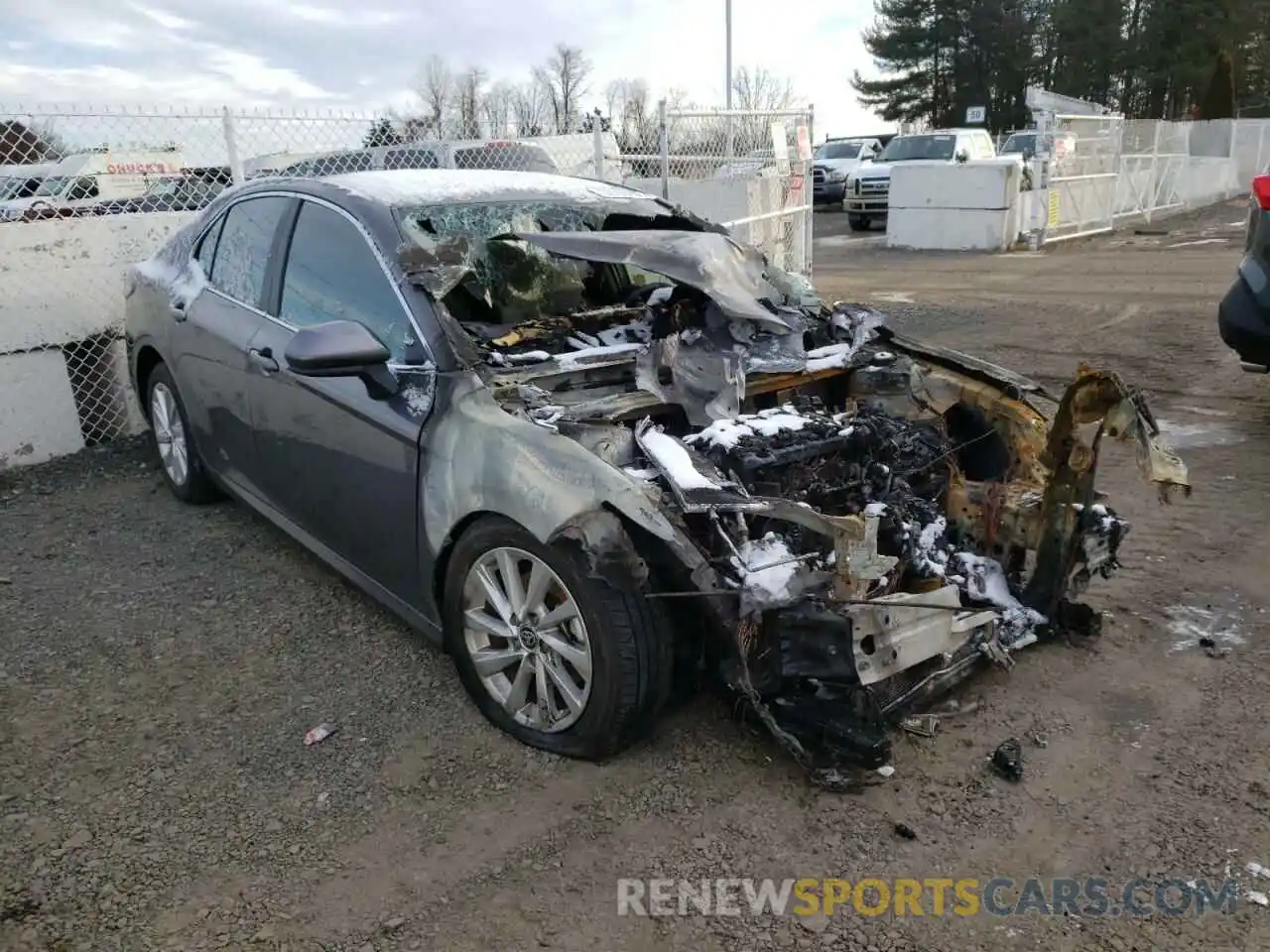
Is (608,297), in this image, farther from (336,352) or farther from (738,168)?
(738,168)

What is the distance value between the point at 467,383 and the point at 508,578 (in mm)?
639

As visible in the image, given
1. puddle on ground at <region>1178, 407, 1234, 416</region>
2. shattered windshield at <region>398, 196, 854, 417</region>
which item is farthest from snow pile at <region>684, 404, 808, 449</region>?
puddle on ground at <region>1178, 407, 1234, 416</region>

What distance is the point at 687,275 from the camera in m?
3.79

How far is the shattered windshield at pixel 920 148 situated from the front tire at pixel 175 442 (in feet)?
60.7

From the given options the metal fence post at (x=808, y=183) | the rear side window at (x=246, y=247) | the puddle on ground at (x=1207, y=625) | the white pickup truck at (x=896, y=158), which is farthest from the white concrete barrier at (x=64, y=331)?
the white pickup truck at (x=896, y=158)

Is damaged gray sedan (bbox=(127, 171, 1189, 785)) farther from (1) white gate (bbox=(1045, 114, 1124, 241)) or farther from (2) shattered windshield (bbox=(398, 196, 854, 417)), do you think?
(1) white gate (bbox=(1045, 114, 1124, 241))

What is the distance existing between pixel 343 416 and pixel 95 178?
16.9 ft

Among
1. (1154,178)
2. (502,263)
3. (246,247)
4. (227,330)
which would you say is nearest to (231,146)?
(246,247)

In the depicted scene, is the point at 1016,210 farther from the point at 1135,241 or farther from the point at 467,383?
the point at 467,383

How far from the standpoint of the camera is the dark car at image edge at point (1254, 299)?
5480mm

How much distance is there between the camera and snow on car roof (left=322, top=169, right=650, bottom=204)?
3840 mm

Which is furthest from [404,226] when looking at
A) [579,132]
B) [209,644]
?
[579,132]

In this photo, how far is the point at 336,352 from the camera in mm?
3098

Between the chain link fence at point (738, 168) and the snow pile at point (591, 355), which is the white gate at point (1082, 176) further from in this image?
the snow pile at point (591, 355)
